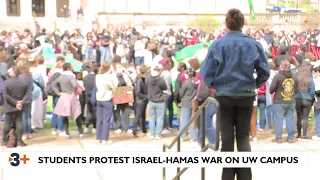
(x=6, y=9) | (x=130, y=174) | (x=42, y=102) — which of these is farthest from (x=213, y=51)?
(x=6, y=9)

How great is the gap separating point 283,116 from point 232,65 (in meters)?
6.48

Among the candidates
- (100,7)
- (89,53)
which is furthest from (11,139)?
(100,7)

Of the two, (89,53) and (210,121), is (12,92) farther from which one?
(89,53)

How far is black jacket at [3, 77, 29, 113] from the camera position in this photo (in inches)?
448

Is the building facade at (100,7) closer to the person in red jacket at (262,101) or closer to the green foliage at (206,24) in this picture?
the green foliage at (206,24)

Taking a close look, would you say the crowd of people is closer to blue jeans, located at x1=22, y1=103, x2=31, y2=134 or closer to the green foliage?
blue jeans, located at x1=22, y1=103, x2=31, y2=134

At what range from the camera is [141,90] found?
12945mm

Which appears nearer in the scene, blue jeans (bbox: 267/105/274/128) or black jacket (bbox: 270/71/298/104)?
black jacket (bbox: 270/71/298/104)

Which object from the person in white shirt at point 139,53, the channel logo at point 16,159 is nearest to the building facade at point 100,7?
the person in white shirt at point 139,53

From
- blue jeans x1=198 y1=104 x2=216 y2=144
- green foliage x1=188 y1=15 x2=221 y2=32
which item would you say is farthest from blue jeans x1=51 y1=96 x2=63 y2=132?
Answer: green foliage x1=188 y1=15 x2=221 y2=32

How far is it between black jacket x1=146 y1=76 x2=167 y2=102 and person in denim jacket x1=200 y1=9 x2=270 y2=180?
6256mm

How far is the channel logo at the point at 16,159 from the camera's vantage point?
21.4ft

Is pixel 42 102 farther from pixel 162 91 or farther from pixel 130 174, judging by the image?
pixel 130 174

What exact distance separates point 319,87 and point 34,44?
54.0 feet
